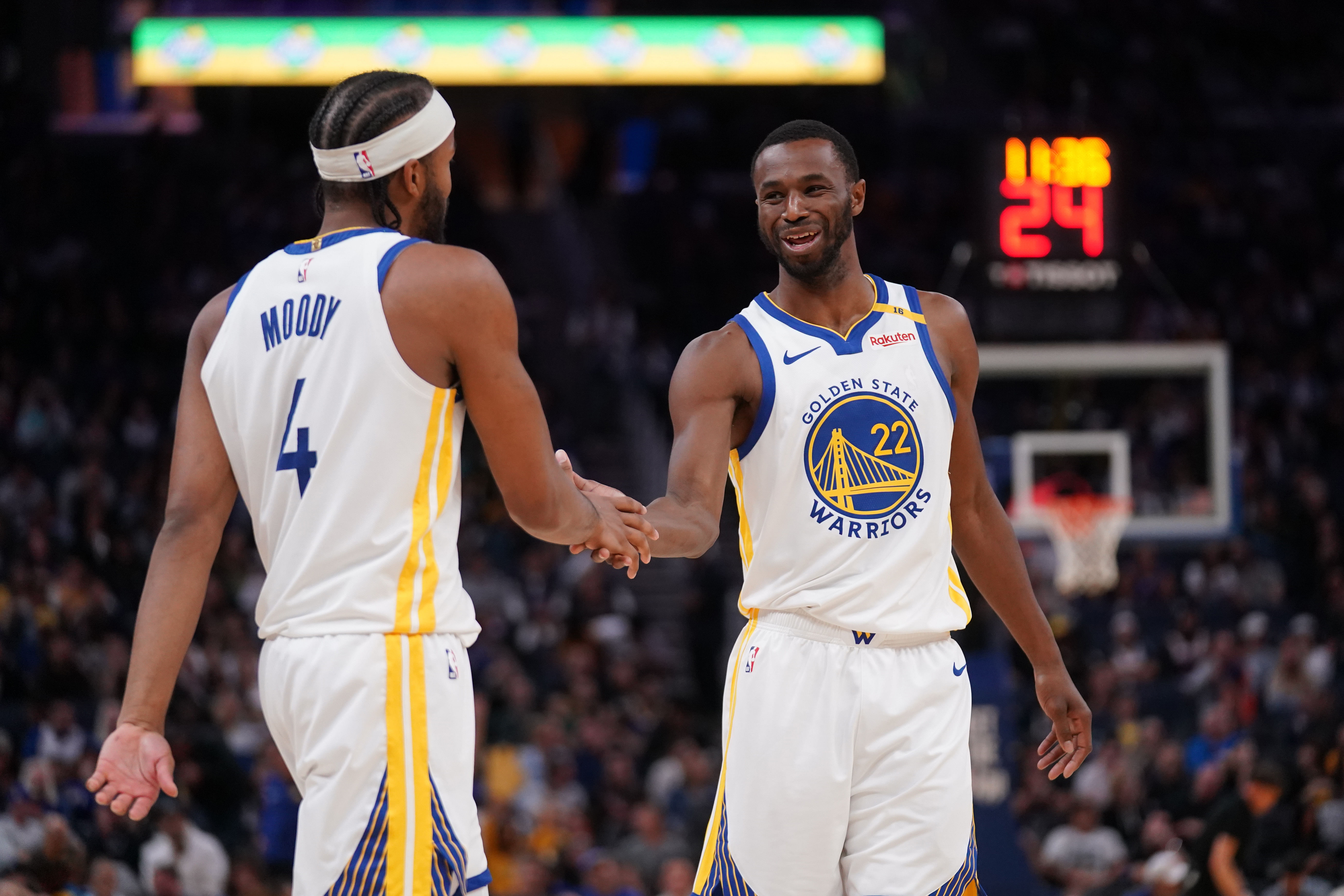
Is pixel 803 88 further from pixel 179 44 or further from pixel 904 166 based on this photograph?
pixel 179 44

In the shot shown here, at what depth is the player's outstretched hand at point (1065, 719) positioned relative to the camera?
4.77m

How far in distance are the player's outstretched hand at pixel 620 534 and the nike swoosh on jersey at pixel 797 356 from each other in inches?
25.3

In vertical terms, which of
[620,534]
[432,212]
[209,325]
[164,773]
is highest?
[432,212]

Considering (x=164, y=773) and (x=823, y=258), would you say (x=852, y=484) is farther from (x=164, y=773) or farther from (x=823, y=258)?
(x=164, y=773)

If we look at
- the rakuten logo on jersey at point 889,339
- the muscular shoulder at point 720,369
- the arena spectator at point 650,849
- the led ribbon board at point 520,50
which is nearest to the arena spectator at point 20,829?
the arena spectator at point 650,849

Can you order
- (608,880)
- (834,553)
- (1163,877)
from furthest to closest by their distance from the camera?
(608,880), (1163,877), (834,553)

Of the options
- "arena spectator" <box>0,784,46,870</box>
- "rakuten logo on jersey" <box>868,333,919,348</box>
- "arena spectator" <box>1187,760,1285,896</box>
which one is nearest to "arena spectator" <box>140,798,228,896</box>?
"arena spectator" <box>0,784,46,870</box>

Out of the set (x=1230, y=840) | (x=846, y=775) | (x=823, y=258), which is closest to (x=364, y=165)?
(x=823, y=258)

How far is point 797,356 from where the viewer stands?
4.60 m

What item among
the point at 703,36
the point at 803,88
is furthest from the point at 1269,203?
the point at 703,36

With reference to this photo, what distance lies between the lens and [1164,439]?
1761cm

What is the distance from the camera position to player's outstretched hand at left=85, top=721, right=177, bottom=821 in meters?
3.42

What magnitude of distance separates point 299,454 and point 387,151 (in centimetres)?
71

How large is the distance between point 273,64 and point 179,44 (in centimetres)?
129
